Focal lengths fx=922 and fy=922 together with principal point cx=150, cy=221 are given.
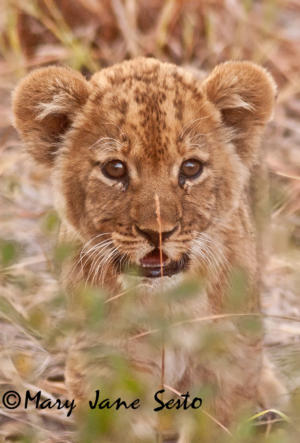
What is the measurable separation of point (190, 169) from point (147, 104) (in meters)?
0.27

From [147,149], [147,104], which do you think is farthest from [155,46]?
[147,149]

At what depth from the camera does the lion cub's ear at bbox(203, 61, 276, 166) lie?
3.44 meters

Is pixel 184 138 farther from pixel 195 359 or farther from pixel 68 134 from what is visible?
pixel 195 359

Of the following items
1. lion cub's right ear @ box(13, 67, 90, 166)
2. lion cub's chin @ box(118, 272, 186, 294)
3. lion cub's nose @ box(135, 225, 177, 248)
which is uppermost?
lion cub's right ear @ box(13, 67, 90, 166)

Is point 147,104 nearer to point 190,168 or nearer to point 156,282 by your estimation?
point 190,168

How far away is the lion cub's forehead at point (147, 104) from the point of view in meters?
3.12

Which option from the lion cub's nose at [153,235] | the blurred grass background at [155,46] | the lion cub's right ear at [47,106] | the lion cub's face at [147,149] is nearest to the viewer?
the lion cub's nose at [153,235]

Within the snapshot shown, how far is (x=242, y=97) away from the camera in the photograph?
3.46 metres

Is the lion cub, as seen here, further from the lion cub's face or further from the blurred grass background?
the blurred grass background

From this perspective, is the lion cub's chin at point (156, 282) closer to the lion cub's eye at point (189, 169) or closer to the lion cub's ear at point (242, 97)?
the lion cub's eye at point (189, 169)

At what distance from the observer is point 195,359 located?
11.3ft
